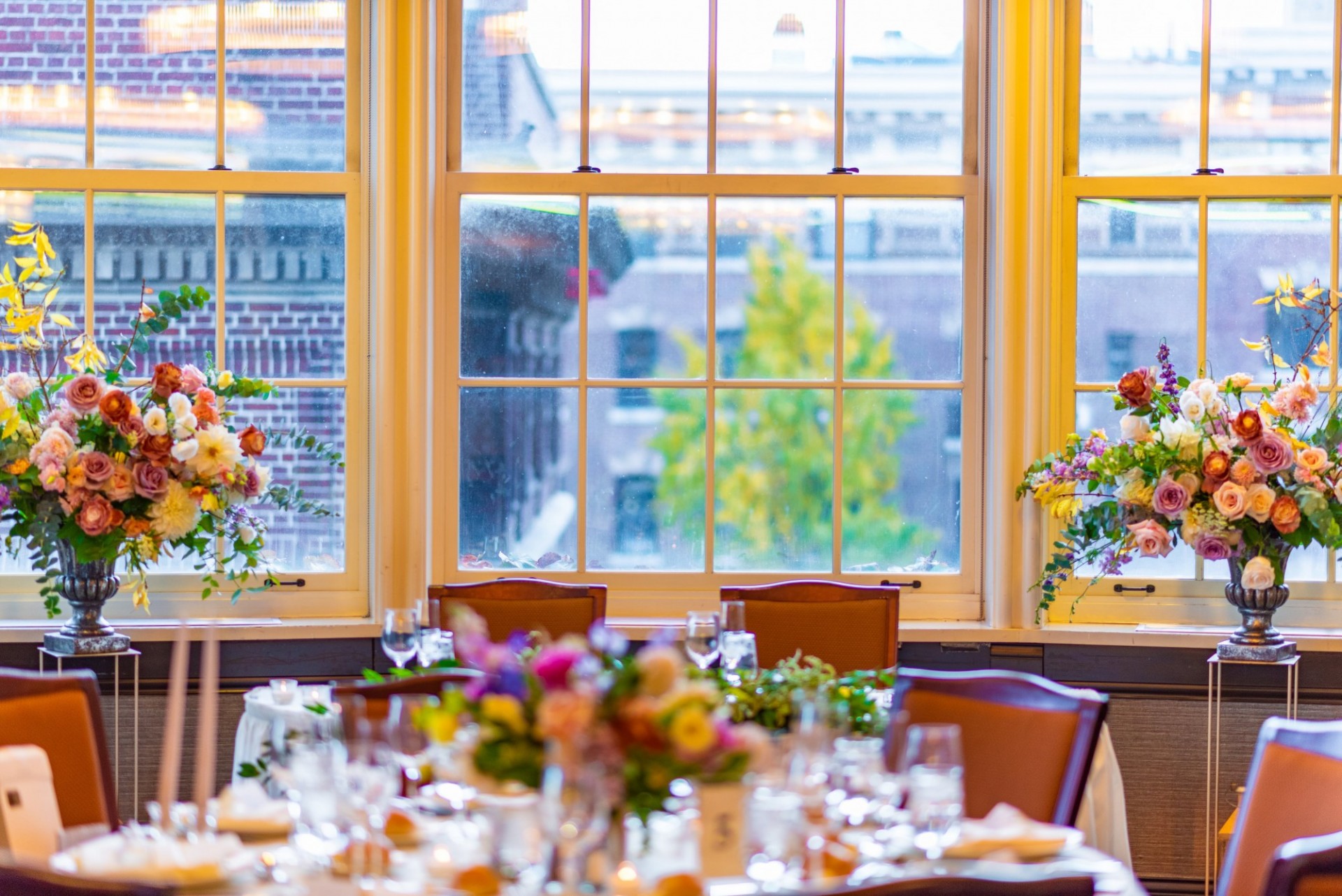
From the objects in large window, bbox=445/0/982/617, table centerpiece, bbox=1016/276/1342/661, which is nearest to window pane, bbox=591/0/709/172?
large window, bbox=445/0/982/617

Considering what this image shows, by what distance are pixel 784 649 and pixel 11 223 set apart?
2.38 m

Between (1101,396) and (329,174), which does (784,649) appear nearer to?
(1101,396)

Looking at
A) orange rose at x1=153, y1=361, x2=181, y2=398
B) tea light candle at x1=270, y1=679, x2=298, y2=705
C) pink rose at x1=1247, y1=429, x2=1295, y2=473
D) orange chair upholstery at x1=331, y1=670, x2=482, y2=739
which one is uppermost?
orange rose at x1=153, y1=361, x2=181, y2=398

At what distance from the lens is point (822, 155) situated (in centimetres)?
396

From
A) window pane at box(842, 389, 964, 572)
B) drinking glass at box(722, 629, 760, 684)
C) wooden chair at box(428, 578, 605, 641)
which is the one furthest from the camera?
window pane at box(842, 389, 964, 572)

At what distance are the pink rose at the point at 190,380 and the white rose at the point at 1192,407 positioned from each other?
2322 millimetres

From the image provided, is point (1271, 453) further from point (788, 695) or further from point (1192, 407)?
point (788, 695)

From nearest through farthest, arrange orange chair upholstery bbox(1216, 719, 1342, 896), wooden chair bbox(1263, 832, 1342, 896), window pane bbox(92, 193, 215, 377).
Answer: wooden chair bbox(1263, 832, 1342, 896) < orange chair upholstery bbox(1216, 719, 1342, 896) < window pane bbox(92, 193, 215, 377)

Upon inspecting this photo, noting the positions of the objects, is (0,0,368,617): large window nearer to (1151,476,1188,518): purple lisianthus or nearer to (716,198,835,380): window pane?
(716,198,835,380): window pane

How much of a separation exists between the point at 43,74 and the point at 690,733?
3.27m

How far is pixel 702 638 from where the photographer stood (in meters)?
2.68

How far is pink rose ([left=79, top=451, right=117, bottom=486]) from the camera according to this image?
3.12 metres

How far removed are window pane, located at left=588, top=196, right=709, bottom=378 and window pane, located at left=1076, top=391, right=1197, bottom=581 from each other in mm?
1061

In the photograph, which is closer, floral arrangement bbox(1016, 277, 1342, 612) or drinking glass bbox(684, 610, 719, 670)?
drinking glass bbox(684, 610, 719, 670)
